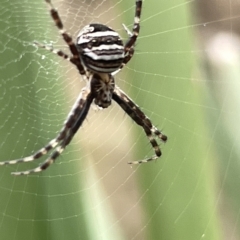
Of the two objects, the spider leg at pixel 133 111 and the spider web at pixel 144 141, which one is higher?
the spider web at pixel 144 141

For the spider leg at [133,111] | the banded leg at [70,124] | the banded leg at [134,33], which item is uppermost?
the banded leg at [134,33]

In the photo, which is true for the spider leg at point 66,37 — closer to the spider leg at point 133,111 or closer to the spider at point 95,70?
the spider at point 95,70

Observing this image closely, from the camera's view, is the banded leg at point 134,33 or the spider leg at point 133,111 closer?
the banded leg at point 134,33

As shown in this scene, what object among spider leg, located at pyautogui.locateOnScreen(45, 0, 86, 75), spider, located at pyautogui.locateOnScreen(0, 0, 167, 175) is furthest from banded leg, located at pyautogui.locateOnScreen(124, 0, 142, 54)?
spider leg, located at pyautogui.locateOnScreen(45, 0, 86, 75)

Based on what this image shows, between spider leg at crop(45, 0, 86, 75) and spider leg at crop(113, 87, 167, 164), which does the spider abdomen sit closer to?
spider leg at crop(45, 0, 86, 75)

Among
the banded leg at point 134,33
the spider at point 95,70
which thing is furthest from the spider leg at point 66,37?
the banded leg at point 134,33

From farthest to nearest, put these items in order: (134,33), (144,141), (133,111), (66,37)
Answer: (133,111) → (134,33) → (66,37) → (144,141)

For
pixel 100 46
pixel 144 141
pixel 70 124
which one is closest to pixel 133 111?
pixel 70 124

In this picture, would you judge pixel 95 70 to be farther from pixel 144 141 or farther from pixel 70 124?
pixel 144 141
